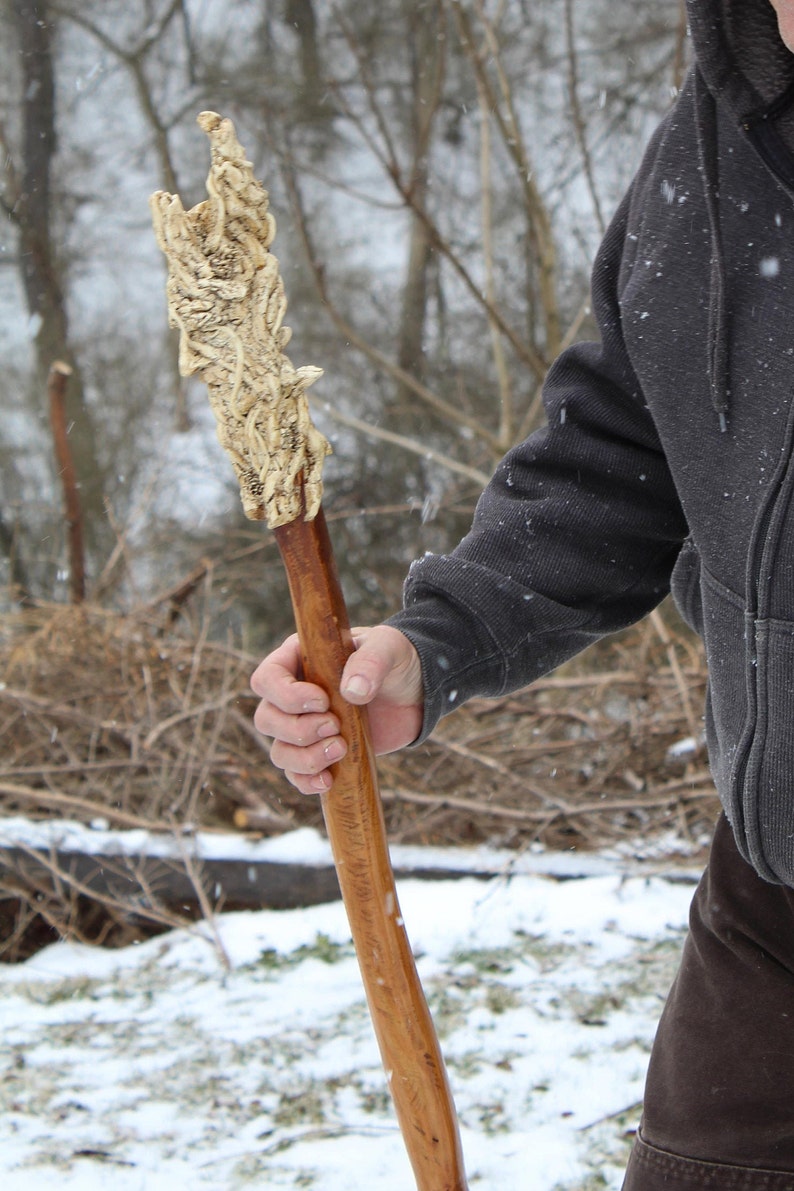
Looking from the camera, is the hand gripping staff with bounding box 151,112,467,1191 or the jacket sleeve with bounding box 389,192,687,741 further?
the jacket sleeve with bounding box 389,192,687,741

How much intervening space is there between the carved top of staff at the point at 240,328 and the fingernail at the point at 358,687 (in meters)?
0.19

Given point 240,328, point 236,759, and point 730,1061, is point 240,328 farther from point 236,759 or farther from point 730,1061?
point 236,759

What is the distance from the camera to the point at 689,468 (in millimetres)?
1354

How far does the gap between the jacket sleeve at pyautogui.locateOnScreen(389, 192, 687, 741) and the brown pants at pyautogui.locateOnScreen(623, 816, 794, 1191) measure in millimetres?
411

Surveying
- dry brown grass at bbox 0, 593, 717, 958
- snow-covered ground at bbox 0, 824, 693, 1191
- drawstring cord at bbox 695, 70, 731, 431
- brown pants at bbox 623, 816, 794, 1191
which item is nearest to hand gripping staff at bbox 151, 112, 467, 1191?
brown pants at bbox 623, 816, 794, 1191

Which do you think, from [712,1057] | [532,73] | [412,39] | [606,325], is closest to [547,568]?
[606,325]

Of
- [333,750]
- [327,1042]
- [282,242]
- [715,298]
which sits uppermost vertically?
[282,242]

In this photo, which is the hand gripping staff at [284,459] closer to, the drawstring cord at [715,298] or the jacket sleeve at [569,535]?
the jacket sleeve at [569,535]

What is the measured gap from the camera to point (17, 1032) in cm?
264

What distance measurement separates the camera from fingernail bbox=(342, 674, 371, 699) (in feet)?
3.90

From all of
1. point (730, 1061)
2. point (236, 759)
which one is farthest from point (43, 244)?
point (730, 1061)

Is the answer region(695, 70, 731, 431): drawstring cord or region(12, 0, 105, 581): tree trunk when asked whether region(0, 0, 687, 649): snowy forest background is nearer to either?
region(12, 0, 105, 581): tree trunk

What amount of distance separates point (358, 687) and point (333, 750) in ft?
0.27

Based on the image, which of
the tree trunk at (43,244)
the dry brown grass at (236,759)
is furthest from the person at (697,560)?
the tree trunk at (43,244)
